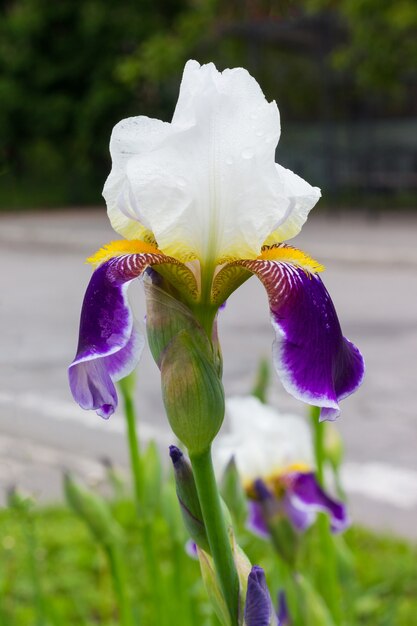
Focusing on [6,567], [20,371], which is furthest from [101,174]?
[6,567]

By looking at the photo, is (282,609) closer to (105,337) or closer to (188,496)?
(188,496)

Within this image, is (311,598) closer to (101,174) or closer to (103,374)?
(103,374)

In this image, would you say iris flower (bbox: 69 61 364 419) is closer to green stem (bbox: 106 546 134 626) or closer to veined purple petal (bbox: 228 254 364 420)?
veined purple petal (bbox: 228 254 364 420)

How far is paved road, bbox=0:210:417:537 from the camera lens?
3.36 metres

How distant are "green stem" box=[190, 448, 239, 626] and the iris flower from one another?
7cm

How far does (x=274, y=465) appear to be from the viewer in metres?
1.28

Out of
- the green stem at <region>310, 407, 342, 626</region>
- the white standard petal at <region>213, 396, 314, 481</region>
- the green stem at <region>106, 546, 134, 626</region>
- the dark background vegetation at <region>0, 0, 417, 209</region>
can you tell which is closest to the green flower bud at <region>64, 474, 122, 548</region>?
the green stem at <region>106, 546, 134, 626</region>

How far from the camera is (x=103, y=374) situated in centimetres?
60

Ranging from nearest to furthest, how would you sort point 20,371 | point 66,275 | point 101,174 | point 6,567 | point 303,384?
point 303,384
point 6,567
point 20,371
point 66,275
point 101,174

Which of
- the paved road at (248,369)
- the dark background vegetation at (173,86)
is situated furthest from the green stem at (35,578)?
the dark background vegetation at (173,86)

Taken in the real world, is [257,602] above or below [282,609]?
above

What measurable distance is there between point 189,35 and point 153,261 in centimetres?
1217

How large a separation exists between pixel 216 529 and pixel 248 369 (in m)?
4.40

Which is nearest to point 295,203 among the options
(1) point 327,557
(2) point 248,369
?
(1) point 327,557
